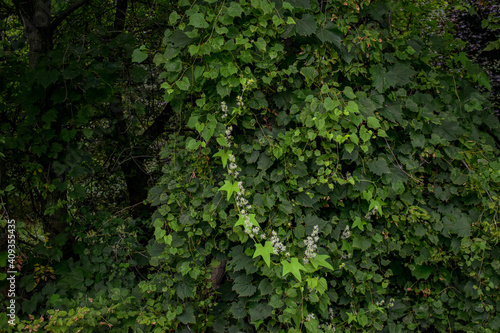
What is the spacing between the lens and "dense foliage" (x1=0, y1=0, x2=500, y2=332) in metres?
2.04

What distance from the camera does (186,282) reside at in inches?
88.9

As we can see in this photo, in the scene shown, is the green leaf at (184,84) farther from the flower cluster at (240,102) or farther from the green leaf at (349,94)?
the green leaf at (349,94)

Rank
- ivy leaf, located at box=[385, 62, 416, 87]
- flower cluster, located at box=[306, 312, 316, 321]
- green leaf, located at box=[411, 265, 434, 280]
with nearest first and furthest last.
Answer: flower cluster, located at box=[306, 312, 316, 321] < ivy leaf, located at box=[385, 62, 416, 87] < green leaf, located at box=[411, 265, 434, 280]

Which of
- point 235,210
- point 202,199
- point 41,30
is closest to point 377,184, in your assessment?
point 235,210

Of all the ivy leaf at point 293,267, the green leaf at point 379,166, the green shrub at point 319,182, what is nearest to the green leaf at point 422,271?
the green shrub at point 319,182

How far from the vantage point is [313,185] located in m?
2.17

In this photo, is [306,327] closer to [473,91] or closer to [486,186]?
[486,186]

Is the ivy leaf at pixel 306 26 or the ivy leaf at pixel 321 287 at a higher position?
the ivy leaf at pixel 306 26

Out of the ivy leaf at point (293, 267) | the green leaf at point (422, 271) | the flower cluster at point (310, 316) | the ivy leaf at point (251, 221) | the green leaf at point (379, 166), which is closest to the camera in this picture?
the ivy leaf at point (293, 267)

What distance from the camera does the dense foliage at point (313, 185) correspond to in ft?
6.70

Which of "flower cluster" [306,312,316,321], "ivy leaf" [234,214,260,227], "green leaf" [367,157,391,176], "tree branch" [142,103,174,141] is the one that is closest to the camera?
"ivy leaf" [234,214,260,227]

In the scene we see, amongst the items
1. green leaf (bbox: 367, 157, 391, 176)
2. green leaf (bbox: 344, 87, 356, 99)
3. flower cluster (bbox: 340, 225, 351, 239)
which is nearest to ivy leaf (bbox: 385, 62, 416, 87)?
green leaf (bbox: 344, 87, 356, 99)

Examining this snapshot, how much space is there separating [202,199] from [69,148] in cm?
A: 152

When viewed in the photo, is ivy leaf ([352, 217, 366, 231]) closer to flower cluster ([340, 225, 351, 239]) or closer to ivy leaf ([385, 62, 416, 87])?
flower cluster ([340, 225, 351, 239])
